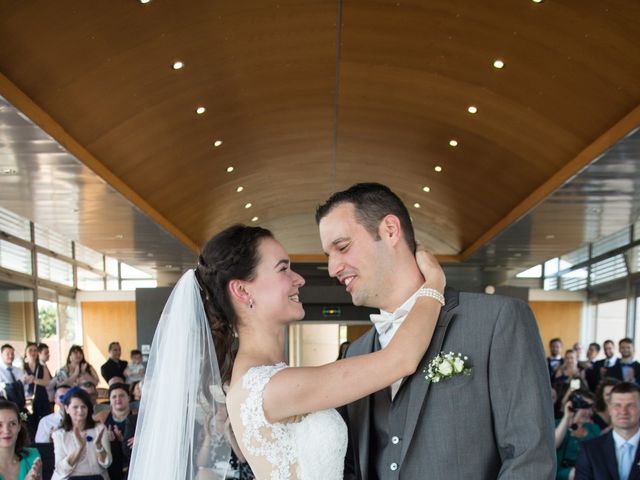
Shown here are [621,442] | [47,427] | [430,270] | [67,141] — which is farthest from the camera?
[67,141]

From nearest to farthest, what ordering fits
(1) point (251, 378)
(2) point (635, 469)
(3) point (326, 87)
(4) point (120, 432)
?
(1) point (251, 378) < (2) point (635, 469) < (4) point (120, 432) < (3) point (326, 87)

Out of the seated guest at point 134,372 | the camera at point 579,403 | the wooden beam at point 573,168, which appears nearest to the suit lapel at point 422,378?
the camera at point 579,403

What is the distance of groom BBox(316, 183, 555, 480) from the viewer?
7.08ft

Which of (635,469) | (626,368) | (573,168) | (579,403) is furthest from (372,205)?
(626,368)

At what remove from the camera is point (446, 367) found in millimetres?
2229

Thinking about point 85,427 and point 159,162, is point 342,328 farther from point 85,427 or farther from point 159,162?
point 85,427

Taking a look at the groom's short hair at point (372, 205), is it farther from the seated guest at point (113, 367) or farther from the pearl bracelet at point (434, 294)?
the seated guest at point (113, 367)

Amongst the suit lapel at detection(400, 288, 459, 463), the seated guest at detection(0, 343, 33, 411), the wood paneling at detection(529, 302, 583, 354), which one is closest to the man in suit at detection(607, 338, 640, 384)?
the seated guest at detection(0, 343, 33, 411)

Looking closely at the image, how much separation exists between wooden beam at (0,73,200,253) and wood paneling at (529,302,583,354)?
14.4 metres

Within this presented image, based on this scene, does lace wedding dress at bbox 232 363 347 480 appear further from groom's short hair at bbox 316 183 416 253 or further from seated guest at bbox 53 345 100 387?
seated guest at bbox 53 345 100 387

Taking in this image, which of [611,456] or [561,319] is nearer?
[611,456]

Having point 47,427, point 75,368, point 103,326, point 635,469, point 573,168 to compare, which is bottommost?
point 103,326

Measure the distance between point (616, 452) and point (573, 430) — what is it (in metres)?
1.61

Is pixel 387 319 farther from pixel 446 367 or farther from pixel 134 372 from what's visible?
pixel 134 372
